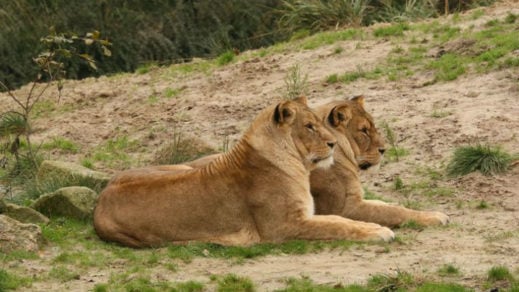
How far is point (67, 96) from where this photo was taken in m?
19.1

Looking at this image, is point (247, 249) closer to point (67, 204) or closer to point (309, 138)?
point (309, 138)

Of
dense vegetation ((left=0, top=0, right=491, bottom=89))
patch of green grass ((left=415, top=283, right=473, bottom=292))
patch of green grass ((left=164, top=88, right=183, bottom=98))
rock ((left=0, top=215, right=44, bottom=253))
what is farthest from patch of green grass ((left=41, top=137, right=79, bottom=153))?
patch of green grass ((left=415, top=283, right=473, bottom=292))

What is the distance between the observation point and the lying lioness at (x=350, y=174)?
1152cm

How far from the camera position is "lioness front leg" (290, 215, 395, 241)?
10766 mm

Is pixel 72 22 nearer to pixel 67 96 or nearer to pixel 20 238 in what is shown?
pixel 67 96

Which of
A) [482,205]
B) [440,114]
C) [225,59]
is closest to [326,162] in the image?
[482,205]

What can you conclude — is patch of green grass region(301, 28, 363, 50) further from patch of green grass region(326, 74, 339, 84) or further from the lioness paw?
the lioness paw

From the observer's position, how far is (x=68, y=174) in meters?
13.3

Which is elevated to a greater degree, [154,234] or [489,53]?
[489,53]

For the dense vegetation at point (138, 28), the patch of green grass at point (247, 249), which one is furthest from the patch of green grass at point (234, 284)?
the dense vegetation at point (138, 28)

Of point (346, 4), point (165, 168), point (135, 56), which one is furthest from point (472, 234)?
point (135, 56)

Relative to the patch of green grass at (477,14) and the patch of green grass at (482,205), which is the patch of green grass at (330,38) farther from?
the patch of green grass at (482,205)

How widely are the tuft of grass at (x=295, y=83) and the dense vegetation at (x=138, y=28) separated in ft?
13.2

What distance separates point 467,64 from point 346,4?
4.02 metres
